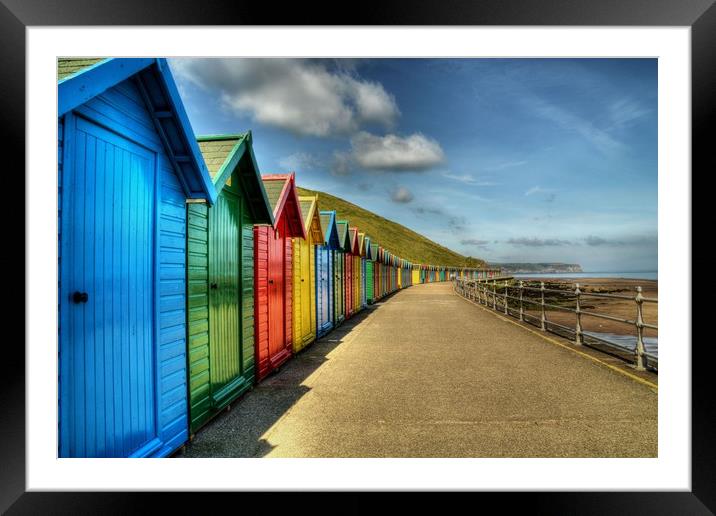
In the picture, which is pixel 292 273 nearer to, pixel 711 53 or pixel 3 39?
pixel 3 39

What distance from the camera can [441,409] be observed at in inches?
213

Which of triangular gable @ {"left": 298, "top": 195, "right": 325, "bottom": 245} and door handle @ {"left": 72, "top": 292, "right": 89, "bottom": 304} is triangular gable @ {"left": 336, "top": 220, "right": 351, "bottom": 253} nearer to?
triangular gable @ {"left": 298, "top": 195, "right": 325, "bottom": 245}

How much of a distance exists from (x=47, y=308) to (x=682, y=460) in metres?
4.54

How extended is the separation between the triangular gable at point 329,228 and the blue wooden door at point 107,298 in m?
9.48

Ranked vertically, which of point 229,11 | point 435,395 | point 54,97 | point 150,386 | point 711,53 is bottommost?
point 435,395

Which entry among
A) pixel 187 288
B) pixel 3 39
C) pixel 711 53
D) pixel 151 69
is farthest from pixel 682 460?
pixel 3 39

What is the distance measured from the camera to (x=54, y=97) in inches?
102

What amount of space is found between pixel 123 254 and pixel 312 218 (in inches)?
333

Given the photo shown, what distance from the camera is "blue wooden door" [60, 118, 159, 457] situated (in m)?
2.87

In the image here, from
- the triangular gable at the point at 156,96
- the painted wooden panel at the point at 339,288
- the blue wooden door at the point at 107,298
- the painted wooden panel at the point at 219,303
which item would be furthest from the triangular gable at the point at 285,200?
the painted wooden panel at the point at 339,288

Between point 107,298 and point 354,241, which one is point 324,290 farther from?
point 107,298

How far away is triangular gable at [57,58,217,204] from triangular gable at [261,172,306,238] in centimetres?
323

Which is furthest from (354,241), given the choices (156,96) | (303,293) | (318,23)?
(318,23)

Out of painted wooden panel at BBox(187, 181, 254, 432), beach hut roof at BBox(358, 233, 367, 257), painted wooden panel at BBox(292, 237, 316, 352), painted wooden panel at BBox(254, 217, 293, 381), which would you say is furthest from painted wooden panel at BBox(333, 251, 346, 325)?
painted wooden panel at BBox(187, 181, 254, 432)
